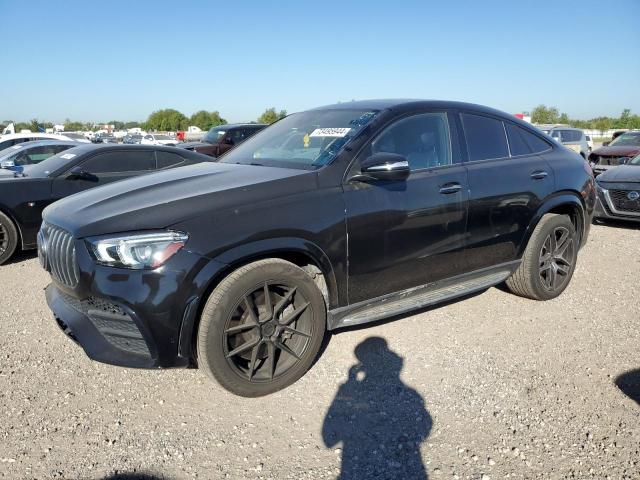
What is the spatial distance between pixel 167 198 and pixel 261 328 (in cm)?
94

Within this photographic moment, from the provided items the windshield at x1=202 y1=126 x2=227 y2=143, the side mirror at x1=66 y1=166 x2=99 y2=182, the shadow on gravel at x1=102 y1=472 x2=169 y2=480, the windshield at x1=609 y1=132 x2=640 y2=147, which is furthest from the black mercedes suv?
the windshield at x1=202 y1=126 x2=227 y2=143

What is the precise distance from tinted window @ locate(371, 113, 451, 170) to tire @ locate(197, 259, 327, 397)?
1.13 metres

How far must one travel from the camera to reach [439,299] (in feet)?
11.6

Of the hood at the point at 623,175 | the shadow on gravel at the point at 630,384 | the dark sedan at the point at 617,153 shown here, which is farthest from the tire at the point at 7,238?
the dark sedan at the point at 617,153

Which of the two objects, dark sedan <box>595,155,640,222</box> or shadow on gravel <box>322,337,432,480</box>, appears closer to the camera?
shadow on gravel <box>322,337,432,480</box>

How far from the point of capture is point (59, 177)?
6113 millimetres

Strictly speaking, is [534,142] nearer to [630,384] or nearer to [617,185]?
[630,384]

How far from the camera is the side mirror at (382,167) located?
9.89 ft

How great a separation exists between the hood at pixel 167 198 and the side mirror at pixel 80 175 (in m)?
3.24

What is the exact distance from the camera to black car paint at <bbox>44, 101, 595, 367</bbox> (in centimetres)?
255

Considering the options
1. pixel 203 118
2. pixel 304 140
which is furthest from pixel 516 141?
pixel 203 118

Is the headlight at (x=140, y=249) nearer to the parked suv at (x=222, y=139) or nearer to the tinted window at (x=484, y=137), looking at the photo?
the tinted window at (x=484, y=137)

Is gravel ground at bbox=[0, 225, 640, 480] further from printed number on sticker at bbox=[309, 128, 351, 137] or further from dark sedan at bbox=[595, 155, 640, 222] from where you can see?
dark sedan at bbox=[595, 155, 640, 222]

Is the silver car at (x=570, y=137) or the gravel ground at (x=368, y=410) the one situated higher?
the silver car at (x=570, y=137)
